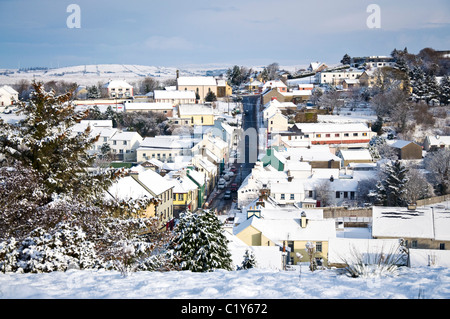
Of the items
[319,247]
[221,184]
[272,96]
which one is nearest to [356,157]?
[221,184]

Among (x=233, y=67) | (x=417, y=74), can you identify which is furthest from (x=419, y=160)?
(x=233, y=67)

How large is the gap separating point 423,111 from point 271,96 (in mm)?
20227

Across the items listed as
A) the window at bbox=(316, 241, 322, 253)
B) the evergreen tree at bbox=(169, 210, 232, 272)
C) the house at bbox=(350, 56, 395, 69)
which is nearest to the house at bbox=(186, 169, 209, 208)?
the window at bbox=(316, 241, 322, 253)

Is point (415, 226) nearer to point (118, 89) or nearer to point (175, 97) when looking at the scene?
point (175, 97)

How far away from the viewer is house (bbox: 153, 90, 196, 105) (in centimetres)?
6553

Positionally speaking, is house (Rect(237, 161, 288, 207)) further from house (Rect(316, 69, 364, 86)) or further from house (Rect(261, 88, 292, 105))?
house (Rect(316, 69, 364, 86))

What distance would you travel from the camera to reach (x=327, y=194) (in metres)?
29.9

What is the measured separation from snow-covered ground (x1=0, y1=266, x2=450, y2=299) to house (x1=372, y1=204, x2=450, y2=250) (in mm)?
14067

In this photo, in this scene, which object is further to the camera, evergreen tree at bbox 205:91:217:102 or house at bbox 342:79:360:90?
evergreen tree at bbox 205:91:217:102

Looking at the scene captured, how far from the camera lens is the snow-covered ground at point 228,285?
491cm

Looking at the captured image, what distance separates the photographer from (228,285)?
5312mm

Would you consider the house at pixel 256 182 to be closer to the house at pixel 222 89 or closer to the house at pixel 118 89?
the house at pixel 222 89

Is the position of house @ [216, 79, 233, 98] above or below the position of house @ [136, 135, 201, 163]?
above

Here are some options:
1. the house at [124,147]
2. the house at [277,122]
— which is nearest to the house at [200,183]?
the house at [124,147]
